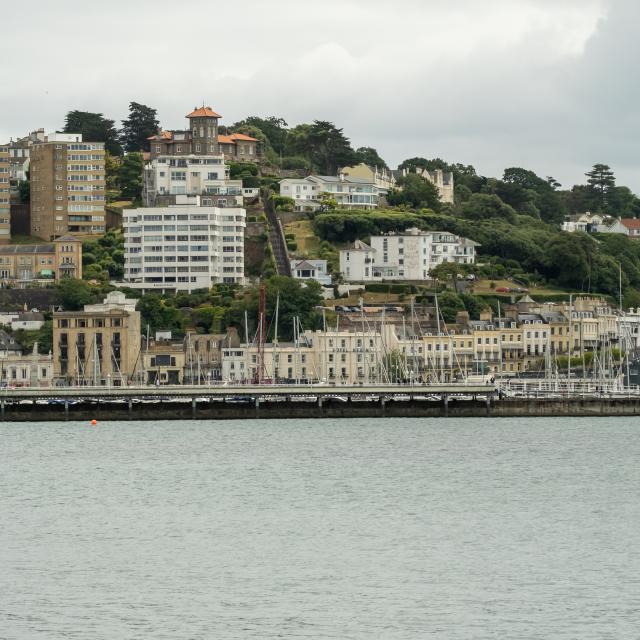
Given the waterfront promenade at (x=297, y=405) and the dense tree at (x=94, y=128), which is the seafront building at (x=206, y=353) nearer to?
the waterfront promenade at (x=297, y=405)

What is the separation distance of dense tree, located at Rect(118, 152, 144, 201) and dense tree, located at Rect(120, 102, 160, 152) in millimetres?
15351

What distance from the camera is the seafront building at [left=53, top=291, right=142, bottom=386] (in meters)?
132

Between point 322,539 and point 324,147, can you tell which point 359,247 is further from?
point 322,539

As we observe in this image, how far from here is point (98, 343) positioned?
13262 centimetres

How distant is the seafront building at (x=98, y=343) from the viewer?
432 feet

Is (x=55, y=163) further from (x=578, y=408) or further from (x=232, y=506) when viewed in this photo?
(x=232, y=506)

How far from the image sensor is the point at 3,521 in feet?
199

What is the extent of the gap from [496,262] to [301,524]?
104012 millimetres

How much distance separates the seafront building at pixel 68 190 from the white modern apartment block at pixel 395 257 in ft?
80.2

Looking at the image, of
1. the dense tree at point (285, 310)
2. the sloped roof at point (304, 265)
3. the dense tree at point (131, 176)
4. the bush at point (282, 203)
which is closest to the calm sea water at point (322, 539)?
the dense tree at point (285, 310)

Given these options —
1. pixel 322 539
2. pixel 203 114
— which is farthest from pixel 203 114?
pixel 322 539

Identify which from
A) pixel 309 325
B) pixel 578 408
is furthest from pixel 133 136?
pixel 578 408

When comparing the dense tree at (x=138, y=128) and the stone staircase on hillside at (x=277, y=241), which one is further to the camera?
the dense tree at (x=138, y=128)

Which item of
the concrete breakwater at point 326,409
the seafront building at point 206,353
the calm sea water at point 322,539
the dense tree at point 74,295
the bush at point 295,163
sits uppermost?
the bush at point 295,163
